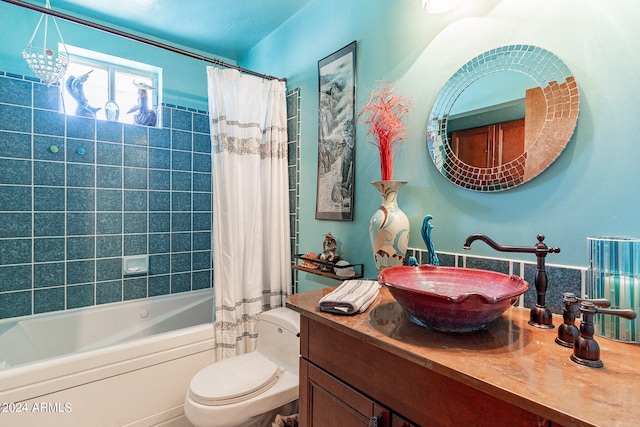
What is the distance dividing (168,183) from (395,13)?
6.87 ft

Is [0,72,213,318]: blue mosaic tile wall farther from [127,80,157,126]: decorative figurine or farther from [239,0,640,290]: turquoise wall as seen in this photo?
[239,0,640,290]: turquoise wall

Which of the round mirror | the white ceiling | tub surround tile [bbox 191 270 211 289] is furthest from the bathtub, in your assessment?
the white ceiling

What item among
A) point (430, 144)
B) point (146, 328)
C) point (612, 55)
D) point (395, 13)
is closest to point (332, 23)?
point (395, 13)

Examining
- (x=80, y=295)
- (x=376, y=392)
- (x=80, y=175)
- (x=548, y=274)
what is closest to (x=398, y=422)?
(x=376, y=392)

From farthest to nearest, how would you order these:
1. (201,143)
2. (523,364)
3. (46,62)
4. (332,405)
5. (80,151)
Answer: (201,143)
(80,151)
(46,62)
(332,405)
(523,364)

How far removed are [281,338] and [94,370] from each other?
0.90 m

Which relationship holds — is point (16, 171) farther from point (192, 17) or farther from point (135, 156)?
point (192, 17)

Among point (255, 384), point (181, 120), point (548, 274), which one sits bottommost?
point (255, 384)

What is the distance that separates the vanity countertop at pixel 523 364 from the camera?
1.66 ft

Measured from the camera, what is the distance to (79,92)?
229 cm

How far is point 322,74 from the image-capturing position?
76.3 inches

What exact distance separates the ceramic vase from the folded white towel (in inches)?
10.0

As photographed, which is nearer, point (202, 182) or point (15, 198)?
point (15, 198)

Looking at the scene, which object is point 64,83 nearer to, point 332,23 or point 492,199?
point 332,23
